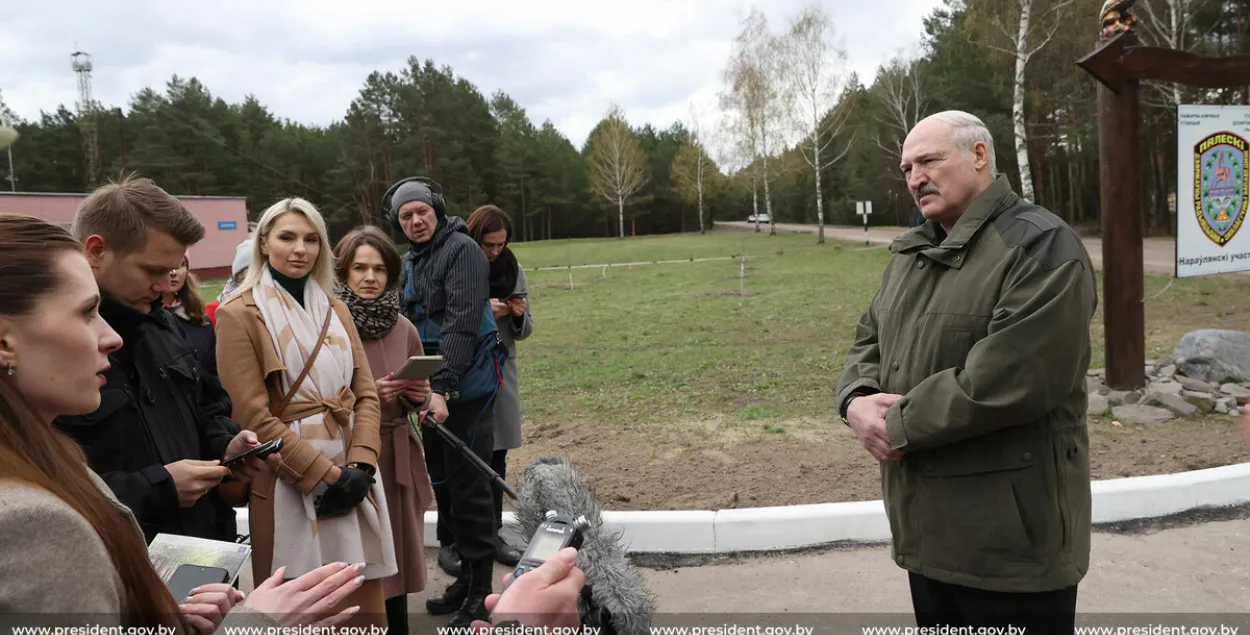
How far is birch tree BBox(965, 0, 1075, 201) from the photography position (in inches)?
885

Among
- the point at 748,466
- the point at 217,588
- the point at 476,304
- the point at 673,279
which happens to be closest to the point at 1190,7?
the point at 673,279

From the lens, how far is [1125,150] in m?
6.52

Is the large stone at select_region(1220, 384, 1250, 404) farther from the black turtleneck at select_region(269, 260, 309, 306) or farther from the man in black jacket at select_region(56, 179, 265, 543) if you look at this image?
the man in black jacket at select_region(56, 179, 265, 543)

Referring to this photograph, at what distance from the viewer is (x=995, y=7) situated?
25828mm

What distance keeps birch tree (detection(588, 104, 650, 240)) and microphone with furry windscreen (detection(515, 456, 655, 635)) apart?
58750 millimetres

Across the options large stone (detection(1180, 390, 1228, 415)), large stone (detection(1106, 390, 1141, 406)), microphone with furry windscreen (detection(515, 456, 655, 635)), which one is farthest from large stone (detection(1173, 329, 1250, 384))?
microphone with furry windscreen (detection(515, 456, 655, 635))

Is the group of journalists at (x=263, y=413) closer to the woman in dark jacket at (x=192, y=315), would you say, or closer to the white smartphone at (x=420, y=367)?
the woman in dark jacket at (x=192, y=315)

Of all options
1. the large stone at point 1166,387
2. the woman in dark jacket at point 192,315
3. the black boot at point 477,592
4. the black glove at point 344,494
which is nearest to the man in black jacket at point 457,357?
the black boot at point 477,592

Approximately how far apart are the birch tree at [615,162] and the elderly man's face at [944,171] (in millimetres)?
57525

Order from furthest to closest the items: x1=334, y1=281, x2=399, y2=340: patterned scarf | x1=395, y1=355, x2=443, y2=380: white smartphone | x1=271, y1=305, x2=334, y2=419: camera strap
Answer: x1=334, y1=281, x2=399, y2=340: patterned scarf, x1=395, y1=355, x2=443, y2=380: white smartphone, x1=271, y1=305, x2=334, y2=419: camera strap

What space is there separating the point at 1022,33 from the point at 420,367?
2356 centimetres

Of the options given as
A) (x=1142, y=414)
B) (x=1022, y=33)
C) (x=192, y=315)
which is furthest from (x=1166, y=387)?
(x=1022, y=33)

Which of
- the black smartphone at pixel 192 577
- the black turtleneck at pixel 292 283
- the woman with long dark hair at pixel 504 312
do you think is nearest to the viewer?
the black smartphone at pixel 192 577

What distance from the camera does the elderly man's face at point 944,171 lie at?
2.53 meters
